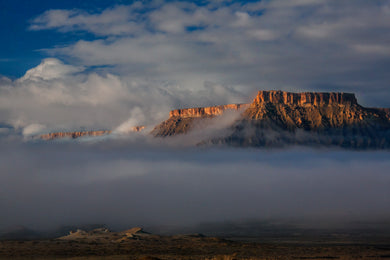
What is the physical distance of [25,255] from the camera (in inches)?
4473

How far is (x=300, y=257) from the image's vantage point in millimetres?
108312

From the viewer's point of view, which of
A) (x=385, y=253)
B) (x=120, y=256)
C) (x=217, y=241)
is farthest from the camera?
(x=217, y=241)

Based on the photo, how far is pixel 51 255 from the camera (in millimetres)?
115312

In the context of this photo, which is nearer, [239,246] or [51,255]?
[51,255]

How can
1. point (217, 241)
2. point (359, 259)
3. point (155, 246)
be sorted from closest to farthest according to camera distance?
1. point (359, 259)
2. point (155, 246)
3. point (217, 241)

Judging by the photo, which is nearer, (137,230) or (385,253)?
(385,253)

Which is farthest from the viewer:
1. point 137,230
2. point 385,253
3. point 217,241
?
point 137,230

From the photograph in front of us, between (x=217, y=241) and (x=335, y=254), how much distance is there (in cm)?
4565

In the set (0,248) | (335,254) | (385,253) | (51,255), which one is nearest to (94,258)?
(51,255)

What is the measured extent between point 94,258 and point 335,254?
175 ft

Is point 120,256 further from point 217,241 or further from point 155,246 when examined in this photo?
point 217,241

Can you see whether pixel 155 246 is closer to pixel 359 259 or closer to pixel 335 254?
pixel 335 254

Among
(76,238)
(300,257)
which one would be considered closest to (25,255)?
(76,238)

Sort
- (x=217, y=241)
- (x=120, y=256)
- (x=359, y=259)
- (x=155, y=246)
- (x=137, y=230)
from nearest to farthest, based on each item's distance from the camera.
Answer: (x=359, y=259) → (x=120, y=256) → (x=155, y=246) → (x=217, y=241) → (x=137, y=230)
